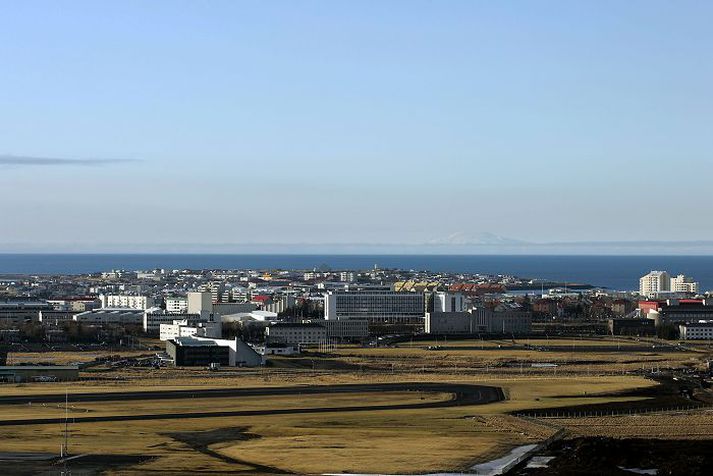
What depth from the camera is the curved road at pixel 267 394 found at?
49.6 metres

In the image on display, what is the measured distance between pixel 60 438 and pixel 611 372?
120 ft

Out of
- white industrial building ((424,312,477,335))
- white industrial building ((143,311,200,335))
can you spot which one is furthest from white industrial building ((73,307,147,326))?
white industrial building ((424,312,477,335))

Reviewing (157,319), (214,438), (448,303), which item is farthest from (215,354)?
(448,303)

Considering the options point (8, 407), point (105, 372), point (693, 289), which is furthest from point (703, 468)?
point (693, 289)

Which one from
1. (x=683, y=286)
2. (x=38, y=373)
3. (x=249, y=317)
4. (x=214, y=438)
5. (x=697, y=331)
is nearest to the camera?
(x=214, y=438)

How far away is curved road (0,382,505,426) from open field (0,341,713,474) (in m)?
0.38

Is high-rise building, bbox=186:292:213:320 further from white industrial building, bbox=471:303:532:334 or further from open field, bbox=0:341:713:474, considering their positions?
open field, bbox=0:341:713:474

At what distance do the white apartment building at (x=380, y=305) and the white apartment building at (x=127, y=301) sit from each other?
72.4ft

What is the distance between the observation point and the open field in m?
39.8

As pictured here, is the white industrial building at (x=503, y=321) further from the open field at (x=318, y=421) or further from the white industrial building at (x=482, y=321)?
the open field at (x=318, y=421)

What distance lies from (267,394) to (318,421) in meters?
11.1

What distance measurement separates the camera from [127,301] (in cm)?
14750

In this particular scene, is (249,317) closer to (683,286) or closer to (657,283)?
(683,286)

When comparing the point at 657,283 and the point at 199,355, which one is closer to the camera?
the point at 199,355
